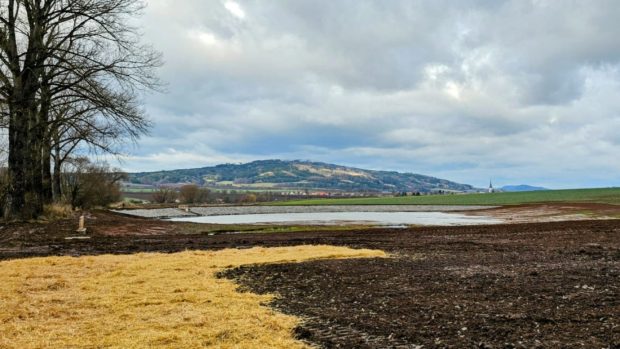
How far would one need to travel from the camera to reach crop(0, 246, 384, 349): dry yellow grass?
711 centimetres

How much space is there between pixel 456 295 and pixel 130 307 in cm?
594

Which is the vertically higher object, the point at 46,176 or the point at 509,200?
the point at 46,176

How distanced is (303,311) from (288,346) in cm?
203

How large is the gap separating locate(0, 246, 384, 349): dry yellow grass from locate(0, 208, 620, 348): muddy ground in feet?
2.55

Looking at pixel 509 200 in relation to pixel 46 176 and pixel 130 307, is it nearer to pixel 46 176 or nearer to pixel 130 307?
pixel 46 176

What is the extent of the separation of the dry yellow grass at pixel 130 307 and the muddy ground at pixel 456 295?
0.78 meters

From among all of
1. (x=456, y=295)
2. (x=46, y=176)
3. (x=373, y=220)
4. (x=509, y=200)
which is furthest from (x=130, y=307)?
(x=509, y=200)

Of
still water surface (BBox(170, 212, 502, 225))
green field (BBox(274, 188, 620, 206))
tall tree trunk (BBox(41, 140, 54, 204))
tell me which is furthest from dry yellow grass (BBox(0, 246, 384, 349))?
green field (BBox(274, 188, 620, 206))

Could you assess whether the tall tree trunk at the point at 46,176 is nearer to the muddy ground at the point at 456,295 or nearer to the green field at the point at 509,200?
the muddy ground at the point at 456,295

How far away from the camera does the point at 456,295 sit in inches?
371

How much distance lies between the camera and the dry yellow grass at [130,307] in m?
7.11

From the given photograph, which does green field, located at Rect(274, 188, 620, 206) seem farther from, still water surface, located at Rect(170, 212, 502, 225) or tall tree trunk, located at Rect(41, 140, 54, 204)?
tall tree trunk, located at Rect(41, 140, 54, 204)

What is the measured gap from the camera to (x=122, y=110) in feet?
84.6

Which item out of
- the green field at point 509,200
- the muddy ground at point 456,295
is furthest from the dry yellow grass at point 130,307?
the green field at point 509,200
